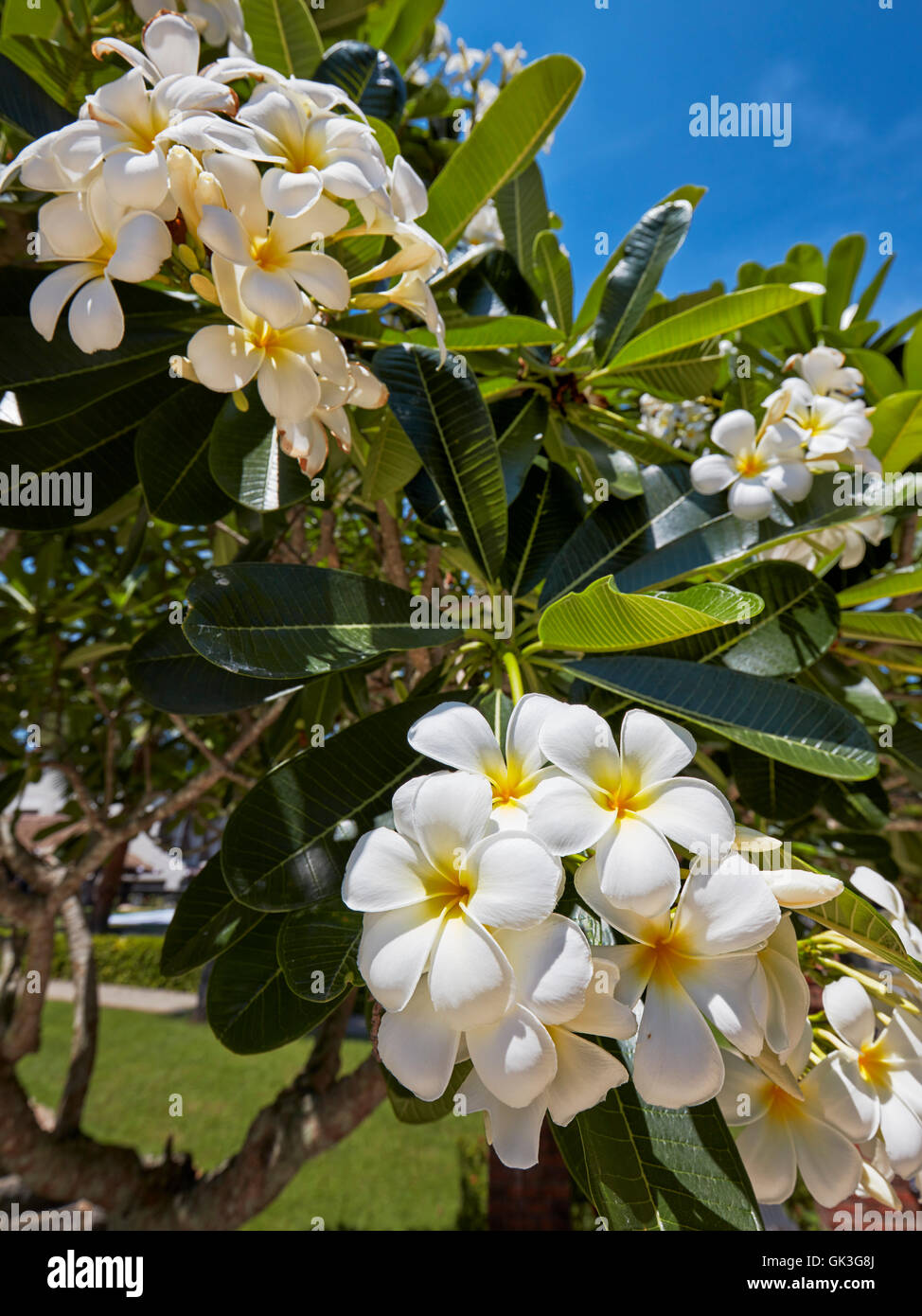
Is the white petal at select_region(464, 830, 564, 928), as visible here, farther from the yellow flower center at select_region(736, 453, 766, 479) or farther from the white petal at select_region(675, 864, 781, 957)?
the yellow flower center at select_region(736, 453, 766, 479)

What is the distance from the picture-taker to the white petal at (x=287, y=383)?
2.56ft

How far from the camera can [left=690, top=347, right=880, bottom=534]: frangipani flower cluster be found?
1068mm

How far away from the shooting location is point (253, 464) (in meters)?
0.94

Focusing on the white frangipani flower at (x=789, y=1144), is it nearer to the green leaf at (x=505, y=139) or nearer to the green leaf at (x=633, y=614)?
the green leaf at (x=633, y=614)

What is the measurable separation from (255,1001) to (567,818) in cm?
47

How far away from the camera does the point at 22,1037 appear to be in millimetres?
2123

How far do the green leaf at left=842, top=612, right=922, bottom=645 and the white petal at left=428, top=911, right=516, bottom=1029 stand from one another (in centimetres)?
95

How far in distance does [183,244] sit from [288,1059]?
8880 mm

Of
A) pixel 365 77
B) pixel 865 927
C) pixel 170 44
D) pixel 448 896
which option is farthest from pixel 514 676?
pixel 365 77

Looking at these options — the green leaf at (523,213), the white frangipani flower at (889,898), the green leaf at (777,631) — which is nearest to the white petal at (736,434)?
the green leaf at (777,631)

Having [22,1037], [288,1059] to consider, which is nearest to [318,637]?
[22,1037]

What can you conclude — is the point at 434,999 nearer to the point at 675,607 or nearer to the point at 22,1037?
the point at 675,607

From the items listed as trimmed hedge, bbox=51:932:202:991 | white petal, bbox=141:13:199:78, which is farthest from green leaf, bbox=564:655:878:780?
trimmed hedge, bbox=51:932:202:991

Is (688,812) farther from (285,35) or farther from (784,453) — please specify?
(285,35)
